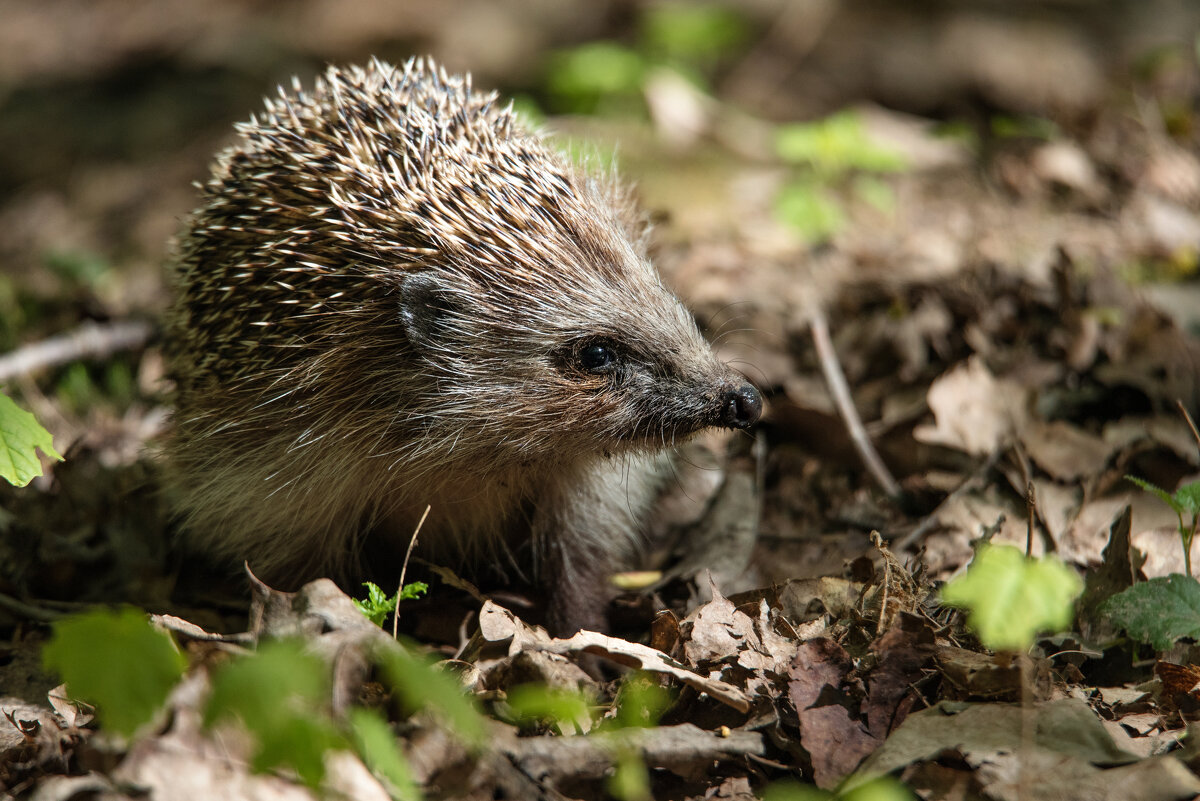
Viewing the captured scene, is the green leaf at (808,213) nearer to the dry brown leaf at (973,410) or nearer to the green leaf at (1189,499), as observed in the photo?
the dry brown leaf at (973,410)

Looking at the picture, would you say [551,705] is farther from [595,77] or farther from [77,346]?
[595,77]

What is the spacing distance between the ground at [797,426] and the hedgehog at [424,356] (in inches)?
20.1

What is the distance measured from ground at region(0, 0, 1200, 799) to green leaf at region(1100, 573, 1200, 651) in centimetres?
5

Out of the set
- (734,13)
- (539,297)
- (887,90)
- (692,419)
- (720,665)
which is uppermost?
(734,13)

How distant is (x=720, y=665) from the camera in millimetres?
3941

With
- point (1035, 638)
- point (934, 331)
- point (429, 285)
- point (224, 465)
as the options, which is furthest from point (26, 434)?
point (934, 331)

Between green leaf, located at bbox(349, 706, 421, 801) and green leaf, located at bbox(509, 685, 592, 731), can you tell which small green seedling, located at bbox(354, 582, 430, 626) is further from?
green leaf, located at bbox(349, 706, 421, 801)

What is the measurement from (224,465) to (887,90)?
8176mm

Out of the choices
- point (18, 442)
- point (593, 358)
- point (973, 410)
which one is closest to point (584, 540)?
point (593, 358)

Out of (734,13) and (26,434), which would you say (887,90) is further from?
(26,434)

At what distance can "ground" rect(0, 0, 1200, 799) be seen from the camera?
3395 millimetres

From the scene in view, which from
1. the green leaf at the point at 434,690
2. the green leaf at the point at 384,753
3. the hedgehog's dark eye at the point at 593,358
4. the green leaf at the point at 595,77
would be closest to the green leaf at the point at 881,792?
the green leaf at the point at 434,690

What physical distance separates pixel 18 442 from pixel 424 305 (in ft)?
5.63

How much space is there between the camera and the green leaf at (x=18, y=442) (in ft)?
13.0
